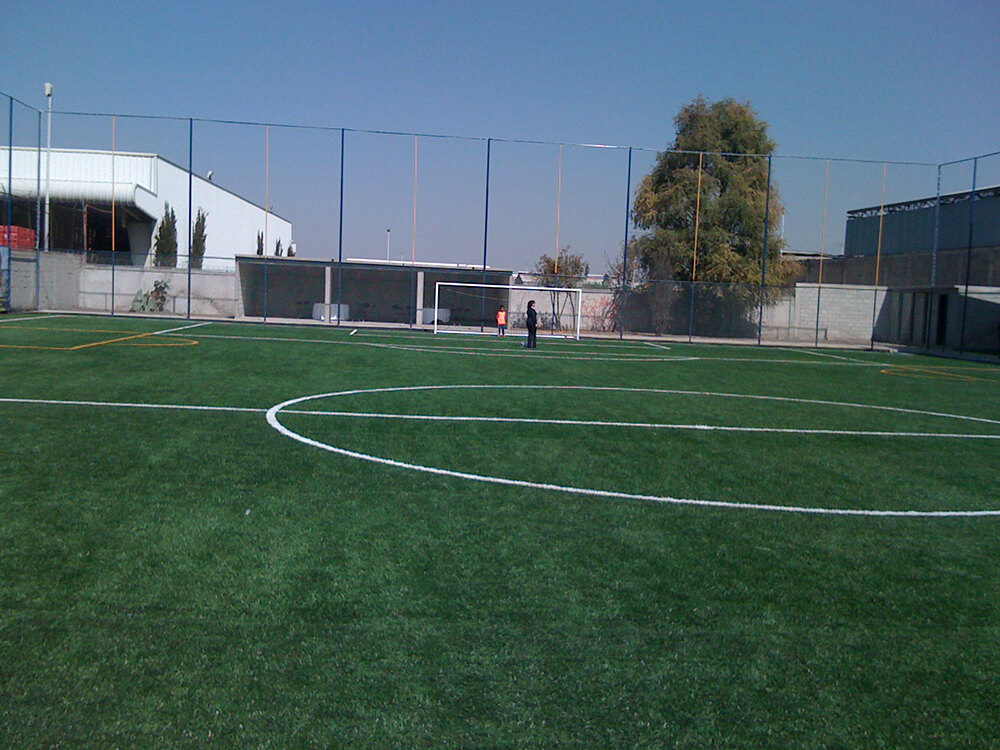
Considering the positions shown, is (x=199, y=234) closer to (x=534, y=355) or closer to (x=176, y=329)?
(x=176, y=329)

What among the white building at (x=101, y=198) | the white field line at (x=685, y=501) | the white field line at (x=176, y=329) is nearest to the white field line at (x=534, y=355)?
the white field line at (x=176, y=329)

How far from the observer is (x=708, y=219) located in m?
42.1

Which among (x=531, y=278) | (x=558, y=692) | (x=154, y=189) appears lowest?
(x=558, y=692)

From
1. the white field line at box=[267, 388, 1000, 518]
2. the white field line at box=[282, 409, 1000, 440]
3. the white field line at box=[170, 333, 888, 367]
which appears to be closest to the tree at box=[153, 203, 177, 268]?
the white field line at box=[170, 333, 888, 367]

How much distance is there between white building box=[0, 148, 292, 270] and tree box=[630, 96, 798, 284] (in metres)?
18.3

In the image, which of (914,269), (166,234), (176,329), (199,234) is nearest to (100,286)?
(166,234)

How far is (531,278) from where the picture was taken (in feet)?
152

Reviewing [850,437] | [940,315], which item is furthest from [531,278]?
[850,437]

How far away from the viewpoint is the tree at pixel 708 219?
41750mm

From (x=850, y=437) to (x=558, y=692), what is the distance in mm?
8042

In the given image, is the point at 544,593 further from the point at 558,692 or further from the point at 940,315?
the point at 940,315

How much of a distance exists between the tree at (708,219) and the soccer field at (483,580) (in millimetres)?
31635

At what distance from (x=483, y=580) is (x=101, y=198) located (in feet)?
138

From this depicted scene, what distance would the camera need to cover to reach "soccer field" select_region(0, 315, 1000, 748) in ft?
11.4
